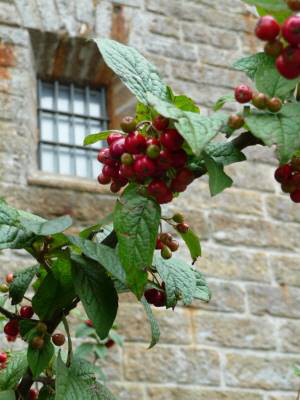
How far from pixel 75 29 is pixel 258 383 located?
196 centimetres

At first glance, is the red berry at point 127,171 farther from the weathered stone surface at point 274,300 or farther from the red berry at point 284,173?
the weathered stone surface at point 274,300

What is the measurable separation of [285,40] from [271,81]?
8 centimetres

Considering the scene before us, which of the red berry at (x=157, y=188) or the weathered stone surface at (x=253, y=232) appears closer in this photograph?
the red berry at (x=157, y=188)

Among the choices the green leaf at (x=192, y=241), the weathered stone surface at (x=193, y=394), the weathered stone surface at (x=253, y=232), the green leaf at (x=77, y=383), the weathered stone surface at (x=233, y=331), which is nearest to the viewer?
the green leaf at (x=77, y=383)

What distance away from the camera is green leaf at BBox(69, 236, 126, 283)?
742 millimetres

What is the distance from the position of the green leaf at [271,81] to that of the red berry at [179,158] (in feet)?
0.33

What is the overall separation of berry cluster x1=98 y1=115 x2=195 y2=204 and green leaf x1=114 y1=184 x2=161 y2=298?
0.05ft

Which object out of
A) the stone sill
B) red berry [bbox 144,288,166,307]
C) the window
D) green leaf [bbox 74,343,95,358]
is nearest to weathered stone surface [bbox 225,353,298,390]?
green leaf [bbox 74,343,95,358]

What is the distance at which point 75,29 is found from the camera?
142 inches

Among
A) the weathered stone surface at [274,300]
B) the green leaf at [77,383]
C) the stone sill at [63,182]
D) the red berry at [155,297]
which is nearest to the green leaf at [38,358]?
the green leaf at [77,383]

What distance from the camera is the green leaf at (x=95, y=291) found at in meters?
0.76

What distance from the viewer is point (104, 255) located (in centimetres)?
75

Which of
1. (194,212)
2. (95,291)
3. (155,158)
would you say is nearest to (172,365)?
(194,212)

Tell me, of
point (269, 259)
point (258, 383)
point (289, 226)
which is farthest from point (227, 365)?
point (289, 226)
